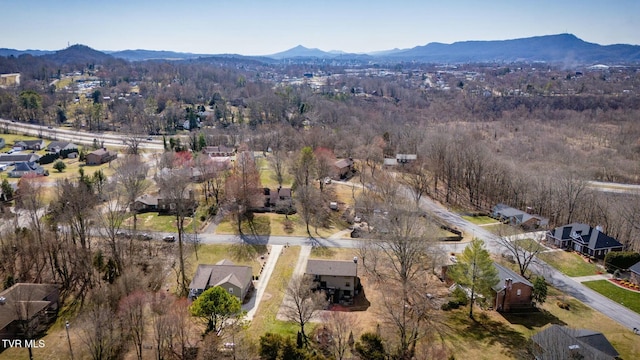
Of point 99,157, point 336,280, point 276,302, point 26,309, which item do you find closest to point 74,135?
point 99,157

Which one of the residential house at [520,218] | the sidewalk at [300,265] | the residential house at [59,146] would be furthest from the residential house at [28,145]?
the residential house at [520,218]

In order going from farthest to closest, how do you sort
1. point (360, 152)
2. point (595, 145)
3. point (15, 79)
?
point (15, 79) < point (595, 145) < point (360, 152)

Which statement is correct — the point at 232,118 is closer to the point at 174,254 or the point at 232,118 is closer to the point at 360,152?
the point at 360,152

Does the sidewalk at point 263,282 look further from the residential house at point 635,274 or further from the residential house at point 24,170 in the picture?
the residential house at point 24,170

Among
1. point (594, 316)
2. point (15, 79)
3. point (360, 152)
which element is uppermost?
point (15, 79)

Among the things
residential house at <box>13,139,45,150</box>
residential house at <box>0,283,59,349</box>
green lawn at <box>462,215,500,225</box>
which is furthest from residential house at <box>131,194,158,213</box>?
residential house at <box>13,139,45,150</box>

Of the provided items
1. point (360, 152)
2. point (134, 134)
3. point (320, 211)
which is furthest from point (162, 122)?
point (320, 211)

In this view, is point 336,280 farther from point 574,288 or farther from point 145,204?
point 145,204
